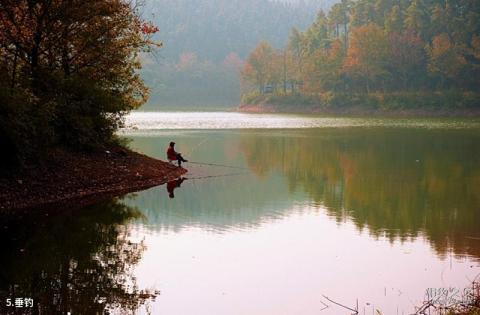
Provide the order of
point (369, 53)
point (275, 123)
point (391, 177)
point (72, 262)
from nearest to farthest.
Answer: point (72, 262)
point (391, 177)
point (275, 123)
point (369, 53)

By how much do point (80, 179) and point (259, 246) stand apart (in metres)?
8.96

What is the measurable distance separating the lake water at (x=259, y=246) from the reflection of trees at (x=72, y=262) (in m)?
0.03

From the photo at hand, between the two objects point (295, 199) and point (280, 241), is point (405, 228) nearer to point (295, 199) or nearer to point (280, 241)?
point (280, 241)

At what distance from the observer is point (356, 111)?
4274 inches

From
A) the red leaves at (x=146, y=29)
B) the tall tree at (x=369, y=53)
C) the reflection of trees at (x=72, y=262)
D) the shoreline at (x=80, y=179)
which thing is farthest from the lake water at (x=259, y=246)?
the tall tree at (x=369, y=53)

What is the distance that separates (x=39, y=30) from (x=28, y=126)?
4957 mm

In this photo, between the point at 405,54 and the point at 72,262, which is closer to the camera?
the point at 72,262

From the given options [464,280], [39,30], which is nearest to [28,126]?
[39,30]

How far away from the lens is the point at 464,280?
12.8m

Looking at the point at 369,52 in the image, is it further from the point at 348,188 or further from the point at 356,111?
the point at 348,188

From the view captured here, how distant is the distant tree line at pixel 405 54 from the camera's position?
103812 millimetres

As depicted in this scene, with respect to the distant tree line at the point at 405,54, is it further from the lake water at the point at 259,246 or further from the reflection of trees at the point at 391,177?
the lake water at the point at 259,246

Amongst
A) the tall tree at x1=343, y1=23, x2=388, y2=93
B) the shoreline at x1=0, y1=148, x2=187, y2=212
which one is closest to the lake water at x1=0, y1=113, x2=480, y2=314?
the shoreline at x1=0, y1=148, x2=187, y2=212

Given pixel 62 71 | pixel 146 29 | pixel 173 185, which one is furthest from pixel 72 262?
pixel 146 29
